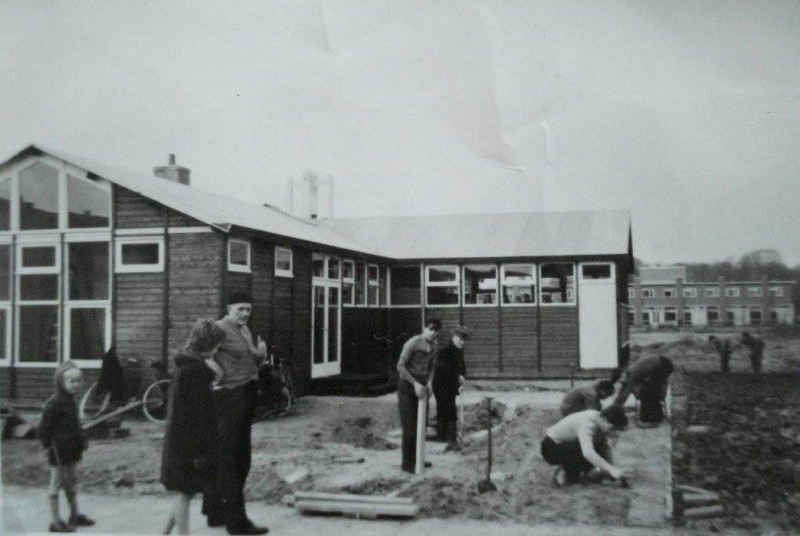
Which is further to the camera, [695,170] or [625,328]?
[625,328]

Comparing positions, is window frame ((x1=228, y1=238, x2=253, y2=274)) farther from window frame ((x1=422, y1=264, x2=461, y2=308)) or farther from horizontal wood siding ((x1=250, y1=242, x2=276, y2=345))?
window frame ((x1=422, y1=264, x2=461, y2=308))

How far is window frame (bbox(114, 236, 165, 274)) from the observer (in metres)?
5.08

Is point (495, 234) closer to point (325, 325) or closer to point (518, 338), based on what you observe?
point (325, 325)

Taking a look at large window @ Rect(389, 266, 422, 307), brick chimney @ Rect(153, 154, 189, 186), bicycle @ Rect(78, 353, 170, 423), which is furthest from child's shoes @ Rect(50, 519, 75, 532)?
large window @ Rect(389, 266, 422, 307)

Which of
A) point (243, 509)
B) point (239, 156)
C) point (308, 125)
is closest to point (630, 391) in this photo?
point (243, 509)

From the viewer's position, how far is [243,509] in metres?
4.18

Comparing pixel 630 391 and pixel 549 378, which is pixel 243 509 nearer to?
pixel 630 391

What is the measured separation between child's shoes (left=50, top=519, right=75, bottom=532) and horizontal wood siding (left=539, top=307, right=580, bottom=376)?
438 centimetres

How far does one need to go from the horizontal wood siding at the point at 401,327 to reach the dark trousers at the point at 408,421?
1.20 metres

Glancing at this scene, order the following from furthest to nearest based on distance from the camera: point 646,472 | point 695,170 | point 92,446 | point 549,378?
point 549,378 → point 92,446 → point 695,170 → point 646,472

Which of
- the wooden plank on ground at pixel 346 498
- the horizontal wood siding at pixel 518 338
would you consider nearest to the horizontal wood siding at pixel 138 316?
the wooden plank on ground at pixel 346 498

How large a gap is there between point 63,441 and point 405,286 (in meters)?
3.74

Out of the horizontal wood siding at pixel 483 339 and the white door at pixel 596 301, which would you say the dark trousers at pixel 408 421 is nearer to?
the horizontal wood siding at pixel 483 339

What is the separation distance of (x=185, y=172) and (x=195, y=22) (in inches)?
45.1
